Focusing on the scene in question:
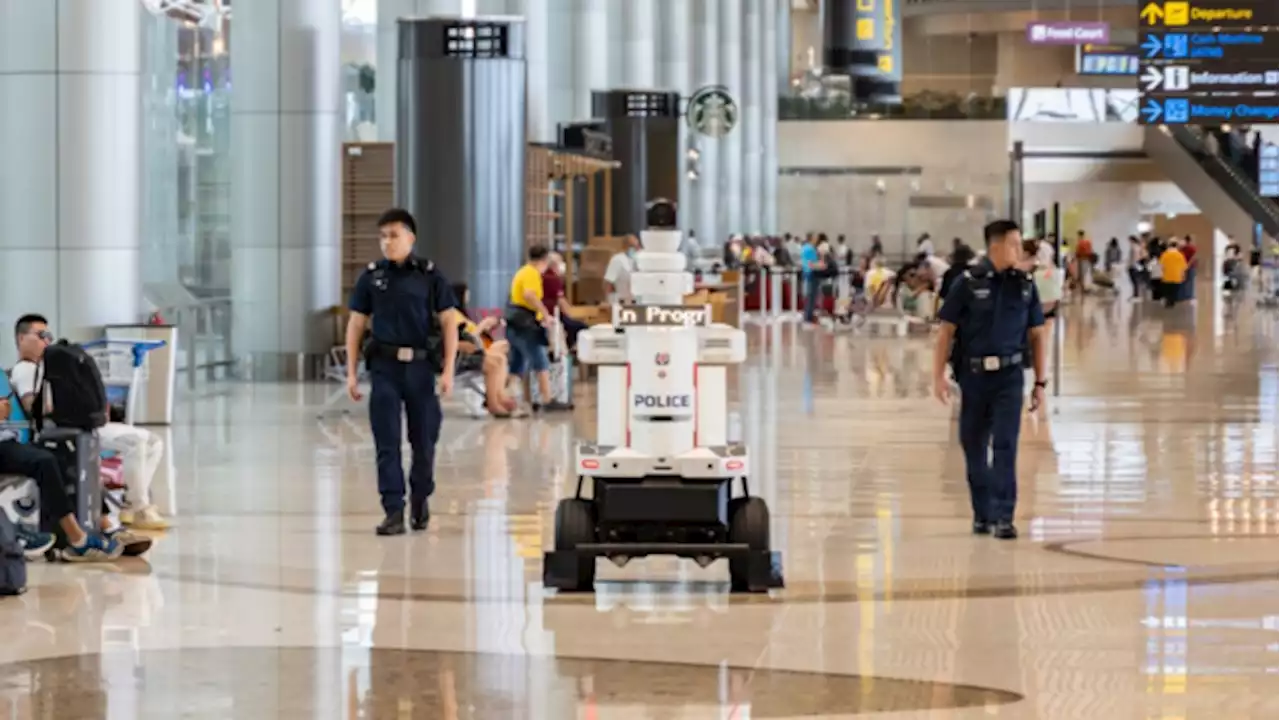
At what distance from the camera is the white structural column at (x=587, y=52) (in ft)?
135

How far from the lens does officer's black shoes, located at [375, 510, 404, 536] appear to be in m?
12.5

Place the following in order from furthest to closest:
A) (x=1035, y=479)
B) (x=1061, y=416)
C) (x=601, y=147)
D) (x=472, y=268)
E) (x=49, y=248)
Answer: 1. (x=601, y=147)
2. (x=472, y=268)
3. (x=1061, y=416)
4. (x=49, y=248)
5. (x=1035, y=479)

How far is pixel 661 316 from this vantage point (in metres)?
10.6

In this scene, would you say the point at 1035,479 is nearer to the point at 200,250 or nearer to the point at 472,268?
the point at 472,268

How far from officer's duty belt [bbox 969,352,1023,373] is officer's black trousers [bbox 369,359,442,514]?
279cm

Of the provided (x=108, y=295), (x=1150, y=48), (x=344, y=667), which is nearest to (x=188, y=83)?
(x=108, y=295)

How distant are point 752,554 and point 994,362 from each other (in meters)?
2.50

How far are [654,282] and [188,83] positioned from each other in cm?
1855

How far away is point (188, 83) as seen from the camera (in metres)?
28.2

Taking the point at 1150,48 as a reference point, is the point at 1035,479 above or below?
below

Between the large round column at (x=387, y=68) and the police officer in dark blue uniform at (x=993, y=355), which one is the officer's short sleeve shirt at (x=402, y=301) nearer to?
the police officer in dark blue uniform at (x=993, y=355)

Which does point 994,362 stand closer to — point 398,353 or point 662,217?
point 662,217

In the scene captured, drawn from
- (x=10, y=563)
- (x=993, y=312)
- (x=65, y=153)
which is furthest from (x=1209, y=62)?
(x=10, y=563)

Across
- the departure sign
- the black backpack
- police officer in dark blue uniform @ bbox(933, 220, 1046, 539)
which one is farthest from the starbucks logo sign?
the black backpack
